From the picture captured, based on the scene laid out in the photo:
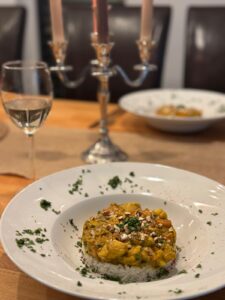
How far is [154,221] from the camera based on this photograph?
667 mm

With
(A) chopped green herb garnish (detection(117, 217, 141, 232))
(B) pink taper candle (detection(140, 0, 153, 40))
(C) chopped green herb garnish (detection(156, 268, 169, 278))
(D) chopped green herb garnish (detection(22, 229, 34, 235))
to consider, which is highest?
(B) pink taper candle (detection(140, 0, 153, 40))

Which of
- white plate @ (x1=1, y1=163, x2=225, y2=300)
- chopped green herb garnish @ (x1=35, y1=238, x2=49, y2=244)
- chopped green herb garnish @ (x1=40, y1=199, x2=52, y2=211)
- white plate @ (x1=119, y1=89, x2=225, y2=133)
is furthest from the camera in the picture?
white plate @ (x1=119, y1=89, x2=225, y2=133)

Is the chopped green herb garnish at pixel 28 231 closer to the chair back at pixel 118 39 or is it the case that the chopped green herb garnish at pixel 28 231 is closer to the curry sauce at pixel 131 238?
the curry sauce at pixel 131 238

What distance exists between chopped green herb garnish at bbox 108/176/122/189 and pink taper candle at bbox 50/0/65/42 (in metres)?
0.42

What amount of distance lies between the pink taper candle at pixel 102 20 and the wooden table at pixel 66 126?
13.2 inches

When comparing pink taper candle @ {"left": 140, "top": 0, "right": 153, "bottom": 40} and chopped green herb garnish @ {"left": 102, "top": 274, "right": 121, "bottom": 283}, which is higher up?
pink taper candle @ {"left": 140, "top": 0, "right": 153, "bottom": 40}


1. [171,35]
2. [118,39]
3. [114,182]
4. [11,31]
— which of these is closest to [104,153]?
[114,182]

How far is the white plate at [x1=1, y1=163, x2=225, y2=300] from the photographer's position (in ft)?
1.80

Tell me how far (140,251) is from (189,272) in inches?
2.8

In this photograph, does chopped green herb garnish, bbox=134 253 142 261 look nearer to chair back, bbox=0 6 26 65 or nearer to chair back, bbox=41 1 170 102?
chair back, bbox=41 1 170 102

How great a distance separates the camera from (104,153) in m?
1.09

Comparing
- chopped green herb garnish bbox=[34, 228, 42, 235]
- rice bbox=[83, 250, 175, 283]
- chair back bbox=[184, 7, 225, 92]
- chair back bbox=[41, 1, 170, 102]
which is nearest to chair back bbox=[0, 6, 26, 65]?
chair back bbox=[41, 1, 170, 102]

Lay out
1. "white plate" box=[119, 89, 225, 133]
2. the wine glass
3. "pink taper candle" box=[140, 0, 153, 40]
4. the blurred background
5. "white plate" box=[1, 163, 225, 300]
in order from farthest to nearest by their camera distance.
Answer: the blurred background
"white plate" box=[119, 89, 225, 133]
"pink taper candle" box=[140, 0, 153, 40]
the wine glass
"white plate" box=[1, 163, 225, 300]

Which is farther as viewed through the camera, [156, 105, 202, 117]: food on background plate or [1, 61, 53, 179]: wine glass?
[156, 105, 202, 117]: food on background plate
